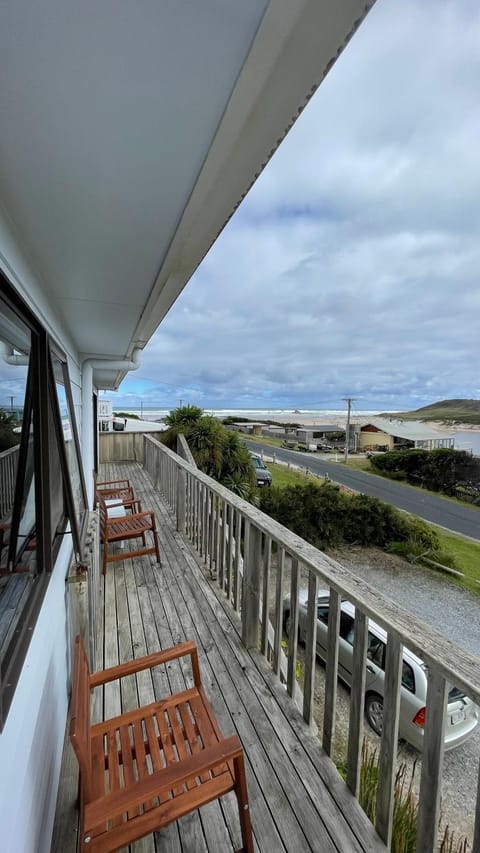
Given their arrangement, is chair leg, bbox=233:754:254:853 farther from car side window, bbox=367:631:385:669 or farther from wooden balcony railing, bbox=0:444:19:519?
car side window, bbox=367:631:385:669

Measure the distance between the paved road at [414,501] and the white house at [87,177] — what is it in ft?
73.7

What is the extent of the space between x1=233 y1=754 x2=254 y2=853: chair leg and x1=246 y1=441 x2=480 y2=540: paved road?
22.2m

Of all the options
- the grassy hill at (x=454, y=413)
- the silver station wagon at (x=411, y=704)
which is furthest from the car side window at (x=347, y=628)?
the grassy hill at (x=454, y=413)

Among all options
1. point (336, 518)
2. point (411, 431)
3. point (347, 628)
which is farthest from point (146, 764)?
point (411, 431)

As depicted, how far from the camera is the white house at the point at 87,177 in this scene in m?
0.58

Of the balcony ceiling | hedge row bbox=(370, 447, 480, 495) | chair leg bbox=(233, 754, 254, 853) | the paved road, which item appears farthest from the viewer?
hedge row bbox=(370, 447, 480, 495)

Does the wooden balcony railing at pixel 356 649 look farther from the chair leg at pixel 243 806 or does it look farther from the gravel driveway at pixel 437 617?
the gravel driveway at pixel 437 617

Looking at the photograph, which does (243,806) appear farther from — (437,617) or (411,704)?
(437,617)

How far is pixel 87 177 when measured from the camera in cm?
96

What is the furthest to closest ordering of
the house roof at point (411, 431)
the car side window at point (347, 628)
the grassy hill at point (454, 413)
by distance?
1. the grassy hill at point (454, 413)
2. the house roof at point (411, 431)
3. the car side window at point (347, 628)

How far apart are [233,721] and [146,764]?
0.61 m

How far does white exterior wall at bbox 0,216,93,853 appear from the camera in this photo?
848 millimetres

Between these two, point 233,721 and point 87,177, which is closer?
point 87,177

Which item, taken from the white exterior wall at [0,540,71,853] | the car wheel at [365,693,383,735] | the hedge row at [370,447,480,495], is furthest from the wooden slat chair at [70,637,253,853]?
the hedge row at [370,447,480,495]
